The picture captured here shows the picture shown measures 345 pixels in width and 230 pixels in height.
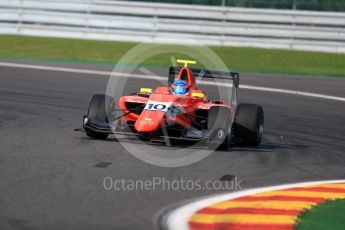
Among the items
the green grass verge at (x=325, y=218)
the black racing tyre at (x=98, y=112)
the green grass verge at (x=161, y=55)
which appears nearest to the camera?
the green grass verge at (x=325, y=218)

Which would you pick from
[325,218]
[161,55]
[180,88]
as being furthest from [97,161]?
[161,55]

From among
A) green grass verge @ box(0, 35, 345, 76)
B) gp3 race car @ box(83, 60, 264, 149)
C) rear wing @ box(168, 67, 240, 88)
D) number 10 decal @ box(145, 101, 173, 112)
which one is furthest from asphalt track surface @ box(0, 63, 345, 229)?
green grass verge @ box(0, 35, 345, 76)

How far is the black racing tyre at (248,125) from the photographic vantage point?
11672 mm

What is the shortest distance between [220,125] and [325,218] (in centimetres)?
384

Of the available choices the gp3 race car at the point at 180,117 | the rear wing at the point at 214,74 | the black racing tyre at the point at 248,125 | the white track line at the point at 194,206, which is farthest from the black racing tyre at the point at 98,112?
the white track line at the point at 194,206

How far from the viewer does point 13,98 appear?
49.7 ft

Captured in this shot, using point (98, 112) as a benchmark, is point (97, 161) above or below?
below

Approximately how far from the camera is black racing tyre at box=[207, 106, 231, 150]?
1091cm

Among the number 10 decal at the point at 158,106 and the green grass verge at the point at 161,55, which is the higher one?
the number 10 decal at the point at 158,106

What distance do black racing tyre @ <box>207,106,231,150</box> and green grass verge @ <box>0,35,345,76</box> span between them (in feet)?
37.3

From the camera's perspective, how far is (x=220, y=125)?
1101 centimetres

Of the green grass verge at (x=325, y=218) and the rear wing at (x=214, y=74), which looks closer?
the green grass verge at (x=325, y=218)

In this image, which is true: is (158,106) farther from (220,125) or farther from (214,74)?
(214,74)

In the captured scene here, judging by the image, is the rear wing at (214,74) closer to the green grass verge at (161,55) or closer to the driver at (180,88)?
the driver at (180,88)
